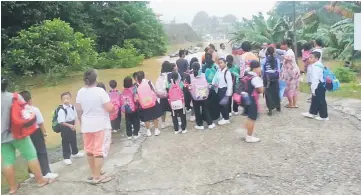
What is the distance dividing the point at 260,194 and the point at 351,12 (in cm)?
1034

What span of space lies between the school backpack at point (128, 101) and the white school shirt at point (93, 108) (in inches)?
61.0

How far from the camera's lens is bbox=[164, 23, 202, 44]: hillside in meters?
38.1

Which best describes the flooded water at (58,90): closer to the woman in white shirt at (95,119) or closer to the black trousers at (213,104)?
the woman in white shirt at (95,119)

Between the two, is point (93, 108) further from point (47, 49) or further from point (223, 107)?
point (47, 49)

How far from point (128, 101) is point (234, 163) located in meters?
2.11

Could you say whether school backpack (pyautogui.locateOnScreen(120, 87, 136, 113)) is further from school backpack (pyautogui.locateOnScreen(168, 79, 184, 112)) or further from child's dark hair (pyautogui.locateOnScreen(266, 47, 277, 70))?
child's dark hair (pyautogui.locateOnScreen(266, 47, 277, 70))

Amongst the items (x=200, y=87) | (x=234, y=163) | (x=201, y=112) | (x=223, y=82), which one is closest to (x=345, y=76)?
(x=223, y=82)

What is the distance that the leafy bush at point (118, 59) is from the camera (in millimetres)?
19375

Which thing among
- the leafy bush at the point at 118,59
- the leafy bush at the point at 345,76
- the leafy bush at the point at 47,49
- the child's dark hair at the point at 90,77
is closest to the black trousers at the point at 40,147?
the child's dark hair at the point at 90,77

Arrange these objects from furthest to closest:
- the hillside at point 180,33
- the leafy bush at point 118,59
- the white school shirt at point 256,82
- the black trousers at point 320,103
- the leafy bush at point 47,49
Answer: the hillside at point 180,33, the leafy bush at point 118,59, the leafy bush at point 47,49, the black trousers at point 320,103, the white school shirt at point 256,82

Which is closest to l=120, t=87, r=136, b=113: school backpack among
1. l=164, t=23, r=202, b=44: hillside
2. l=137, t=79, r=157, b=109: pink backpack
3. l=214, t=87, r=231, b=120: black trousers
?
l=137, t=79, r=157, b=109: pink backpack

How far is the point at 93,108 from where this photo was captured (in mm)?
4355

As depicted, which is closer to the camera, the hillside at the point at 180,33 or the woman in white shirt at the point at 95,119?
the woman in white shirt at the point at 95,119

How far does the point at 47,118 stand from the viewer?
919cm
